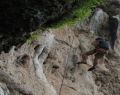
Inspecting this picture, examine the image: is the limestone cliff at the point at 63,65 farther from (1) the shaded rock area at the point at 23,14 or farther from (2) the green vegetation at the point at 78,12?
(1) the shaded rock area at the point at 23,14

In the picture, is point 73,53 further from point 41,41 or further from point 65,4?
point 65,4

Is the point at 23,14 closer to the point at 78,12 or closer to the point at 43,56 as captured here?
the point at 78,12

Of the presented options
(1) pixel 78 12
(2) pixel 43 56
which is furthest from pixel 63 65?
(1) pixel 78 12

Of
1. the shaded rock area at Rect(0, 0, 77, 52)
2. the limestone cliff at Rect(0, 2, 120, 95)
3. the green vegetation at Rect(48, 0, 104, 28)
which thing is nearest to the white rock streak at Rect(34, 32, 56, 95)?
the limestone cliff at Rect(0, 2, 120, 95)

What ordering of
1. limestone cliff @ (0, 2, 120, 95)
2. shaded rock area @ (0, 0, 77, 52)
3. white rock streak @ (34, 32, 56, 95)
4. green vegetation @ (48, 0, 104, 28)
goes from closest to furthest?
shaded rock area @ (0, 0, 77, 52) → green vegetation @ (48, 0, 104, 28) → limestone cliff @ (0, 2, 120, 95) → white rock streak @ (34, 32, 56, 95)

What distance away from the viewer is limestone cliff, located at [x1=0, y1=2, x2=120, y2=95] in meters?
8.75

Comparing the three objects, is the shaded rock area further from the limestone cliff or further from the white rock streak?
the white rock streak

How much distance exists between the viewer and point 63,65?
40.7 feet

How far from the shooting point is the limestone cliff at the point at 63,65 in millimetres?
8747

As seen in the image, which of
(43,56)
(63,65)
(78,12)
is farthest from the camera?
(63,65)

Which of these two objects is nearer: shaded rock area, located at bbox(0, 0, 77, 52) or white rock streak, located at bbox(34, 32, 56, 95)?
shaded rock area, located at bbox(0, 0, 77, 52)

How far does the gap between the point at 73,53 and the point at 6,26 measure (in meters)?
7.21

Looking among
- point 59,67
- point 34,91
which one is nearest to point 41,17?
point 34,91

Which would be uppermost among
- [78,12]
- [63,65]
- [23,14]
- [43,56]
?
[23,14]
